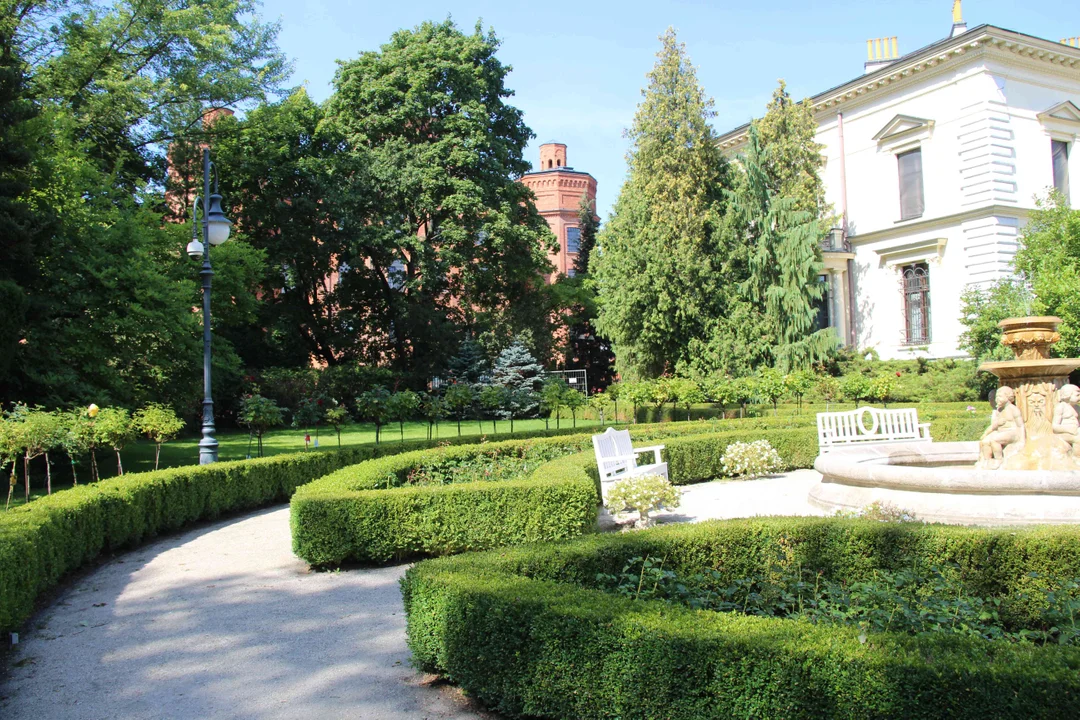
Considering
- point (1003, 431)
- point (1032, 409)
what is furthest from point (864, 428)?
point (1032, 409)

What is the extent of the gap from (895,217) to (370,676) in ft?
95.3

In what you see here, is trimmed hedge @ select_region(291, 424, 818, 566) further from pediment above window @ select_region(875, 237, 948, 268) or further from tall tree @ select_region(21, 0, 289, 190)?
pediment above window @ select_region(875, 237, 948, 268)

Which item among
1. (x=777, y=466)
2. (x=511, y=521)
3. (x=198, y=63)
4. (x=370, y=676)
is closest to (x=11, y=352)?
(x=511, y=521)

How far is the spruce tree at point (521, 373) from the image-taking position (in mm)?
29844

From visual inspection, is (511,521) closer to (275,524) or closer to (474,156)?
(275,524)

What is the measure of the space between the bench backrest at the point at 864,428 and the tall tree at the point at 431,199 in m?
17.6

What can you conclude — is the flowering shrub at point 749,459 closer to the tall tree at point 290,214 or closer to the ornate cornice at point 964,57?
the ornate cornice at point 964,57

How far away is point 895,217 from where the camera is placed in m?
28.9

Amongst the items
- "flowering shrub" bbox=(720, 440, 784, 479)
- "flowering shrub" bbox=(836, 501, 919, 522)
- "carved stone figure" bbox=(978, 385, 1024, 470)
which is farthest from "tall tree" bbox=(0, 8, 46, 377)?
"carved stone figure" bbox=(978, 385, 1024, 470)

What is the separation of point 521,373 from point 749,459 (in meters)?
17.3

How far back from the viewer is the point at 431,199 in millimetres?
29359

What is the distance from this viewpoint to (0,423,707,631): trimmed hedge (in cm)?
600

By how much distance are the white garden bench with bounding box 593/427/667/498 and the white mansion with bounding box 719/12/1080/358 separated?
19.8m

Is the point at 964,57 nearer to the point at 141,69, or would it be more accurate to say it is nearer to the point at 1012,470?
the point at 1012,470
